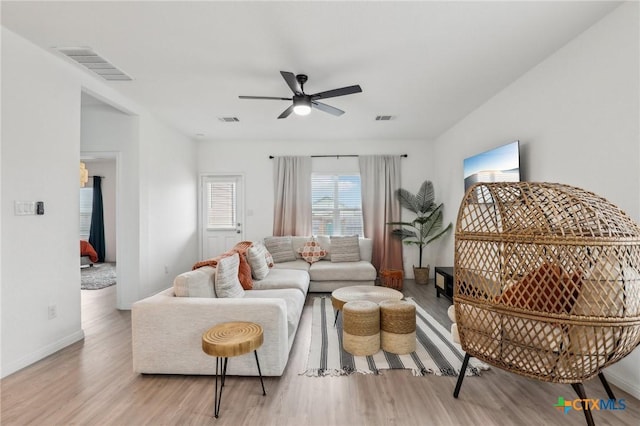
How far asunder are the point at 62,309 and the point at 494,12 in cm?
427

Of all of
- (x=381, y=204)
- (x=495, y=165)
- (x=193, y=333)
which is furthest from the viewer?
(x=381, y=204)

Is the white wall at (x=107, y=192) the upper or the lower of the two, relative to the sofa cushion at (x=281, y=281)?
upper

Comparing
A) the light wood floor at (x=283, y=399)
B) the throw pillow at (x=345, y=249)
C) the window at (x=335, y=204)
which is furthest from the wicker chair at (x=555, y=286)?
the window at (x=335, y=204)

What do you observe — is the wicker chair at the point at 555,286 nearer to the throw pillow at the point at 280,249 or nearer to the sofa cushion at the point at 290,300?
the sofa cushion at the point at 290,300

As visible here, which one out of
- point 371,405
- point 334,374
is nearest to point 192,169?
point 334,374

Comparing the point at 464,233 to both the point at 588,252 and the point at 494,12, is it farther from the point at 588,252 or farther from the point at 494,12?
the point at 494,12

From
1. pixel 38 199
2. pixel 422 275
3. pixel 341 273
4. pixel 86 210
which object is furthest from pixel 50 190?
pixel 86 210

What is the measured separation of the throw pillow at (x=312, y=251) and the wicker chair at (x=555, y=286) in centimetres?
324

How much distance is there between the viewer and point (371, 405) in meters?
1.87

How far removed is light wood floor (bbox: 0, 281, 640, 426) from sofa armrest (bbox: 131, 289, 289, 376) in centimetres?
9

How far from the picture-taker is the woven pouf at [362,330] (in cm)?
249

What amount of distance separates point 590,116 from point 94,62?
13.8 feet

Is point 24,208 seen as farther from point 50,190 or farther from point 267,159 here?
point 267,159

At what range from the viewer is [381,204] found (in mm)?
5488
